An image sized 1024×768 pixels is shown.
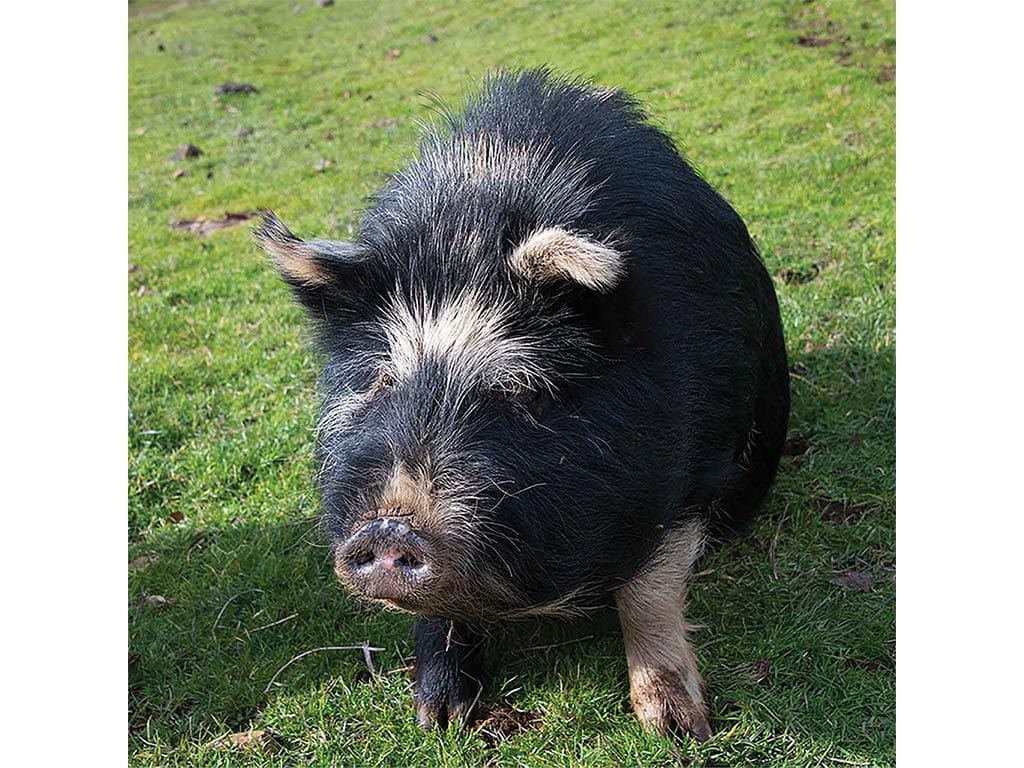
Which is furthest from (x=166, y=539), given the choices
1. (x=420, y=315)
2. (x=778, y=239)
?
(x=778, y=239)

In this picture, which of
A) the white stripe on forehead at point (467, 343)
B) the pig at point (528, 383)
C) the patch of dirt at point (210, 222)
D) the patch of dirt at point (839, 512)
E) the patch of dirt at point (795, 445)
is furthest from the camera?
the patch of dirt at point (210, 222)

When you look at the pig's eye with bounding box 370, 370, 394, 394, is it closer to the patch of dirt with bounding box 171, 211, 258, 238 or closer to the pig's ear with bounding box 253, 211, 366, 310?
the pig's ear with bounding box 253, 211, 366, 310

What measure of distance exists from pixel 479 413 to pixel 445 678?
1.10 metres

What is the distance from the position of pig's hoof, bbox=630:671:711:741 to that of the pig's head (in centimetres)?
44

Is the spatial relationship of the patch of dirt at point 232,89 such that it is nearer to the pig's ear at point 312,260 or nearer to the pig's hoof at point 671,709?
the pig's ear at point 312,260

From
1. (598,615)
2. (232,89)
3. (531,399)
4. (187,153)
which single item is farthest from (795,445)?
(232,89)

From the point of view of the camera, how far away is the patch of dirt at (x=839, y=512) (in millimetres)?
4061

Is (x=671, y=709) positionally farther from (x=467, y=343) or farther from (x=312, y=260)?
(x=312, y=260)

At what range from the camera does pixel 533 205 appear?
9.63ft

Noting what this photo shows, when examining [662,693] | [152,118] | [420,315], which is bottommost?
[152,118]

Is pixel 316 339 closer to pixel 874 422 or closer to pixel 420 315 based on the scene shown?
pixel 420 315

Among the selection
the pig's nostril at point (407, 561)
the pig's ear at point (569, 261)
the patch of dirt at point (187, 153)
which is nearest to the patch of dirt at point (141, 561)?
the pig's nostril at point (407, 561)

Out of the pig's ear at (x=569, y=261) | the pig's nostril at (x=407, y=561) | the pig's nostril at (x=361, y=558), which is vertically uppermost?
the pig's ear at (x=569, y=261)

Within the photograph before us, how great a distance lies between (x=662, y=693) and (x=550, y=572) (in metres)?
0.75
